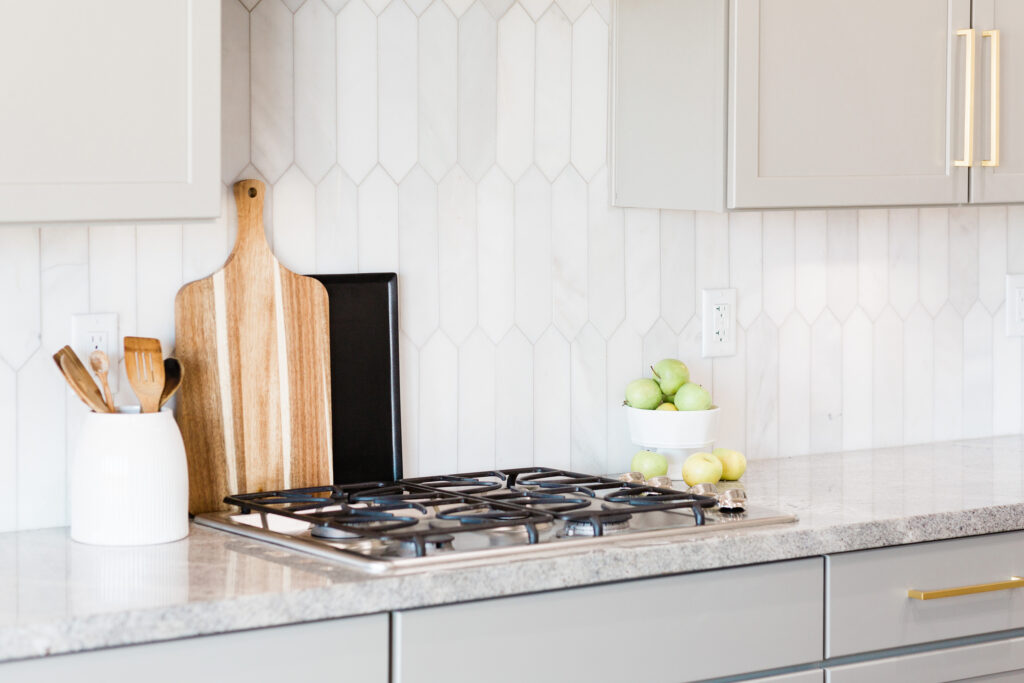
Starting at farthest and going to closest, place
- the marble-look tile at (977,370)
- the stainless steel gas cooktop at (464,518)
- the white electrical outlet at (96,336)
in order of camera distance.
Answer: the marble-look tile at (977,370)
the white electrical outlet at (96,336)
the stainless steel gas cooktop at (464,518)

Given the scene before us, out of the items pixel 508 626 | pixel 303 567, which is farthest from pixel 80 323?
pixel 508 626

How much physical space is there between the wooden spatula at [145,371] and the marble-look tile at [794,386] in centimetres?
133

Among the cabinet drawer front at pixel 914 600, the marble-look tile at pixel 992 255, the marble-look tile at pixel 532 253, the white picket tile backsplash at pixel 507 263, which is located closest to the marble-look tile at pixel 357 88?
the white picket tile backsplash at pixel 507 263

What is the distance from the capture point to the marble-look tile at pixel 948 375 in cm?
284

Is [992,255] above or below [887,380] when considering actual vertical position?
above

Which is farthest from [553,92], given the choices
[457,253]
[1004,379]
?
[1004,379]

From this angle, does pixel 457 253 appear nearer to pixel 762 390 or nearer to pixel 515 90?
pixel 515 90

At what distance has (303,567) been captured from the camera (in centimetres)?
166

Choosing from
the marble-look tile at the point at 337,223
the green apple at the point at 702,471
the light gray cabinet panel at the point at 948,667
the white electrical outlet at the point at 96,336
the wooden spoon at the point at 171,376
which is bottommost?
the light gray cabinet panel at the point at 948,667

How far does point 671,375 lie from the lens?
238 centimetres

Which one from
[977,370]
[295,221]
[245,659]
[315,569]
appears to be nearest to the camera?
[245,659]

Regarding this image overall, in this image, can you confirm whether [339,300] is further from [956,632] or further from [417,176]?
[956,632]

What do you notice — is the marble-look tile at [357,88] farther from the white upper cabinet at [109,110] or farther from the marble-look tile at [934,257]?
the marble-look tile at [934,257]

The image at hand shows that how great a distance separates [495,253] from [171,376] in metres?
0.66
